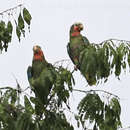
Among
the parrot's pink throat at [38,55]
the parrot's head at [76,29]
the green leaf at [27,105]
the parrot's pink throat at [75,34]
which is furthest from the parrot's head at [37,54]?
the green leaf at [27,105]

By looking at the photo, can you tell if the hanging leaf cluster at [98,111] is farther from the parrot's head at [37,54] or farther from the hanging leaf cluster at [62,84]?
the parrot's head at [37,54]

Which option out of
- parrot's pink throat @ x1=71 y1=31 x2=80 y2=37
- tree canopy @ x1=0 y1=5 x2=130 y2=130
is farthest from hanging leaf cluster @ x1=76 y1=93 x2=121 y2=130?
parrot's pink throat @ x1=71 y1=31 x2=80 y2=37

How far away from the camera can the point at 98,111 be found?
530 centimetres

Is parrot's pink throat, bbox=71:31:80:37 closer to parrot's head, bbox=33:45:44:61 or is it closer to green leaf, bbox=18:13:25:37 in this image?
parrot's head, bbox=33:45:44:61

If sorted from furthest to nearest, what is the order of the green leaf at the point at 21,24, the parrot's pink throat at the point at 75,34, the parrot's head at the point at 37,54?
the parrot's pink throat at the point at 75,34, the parrot's head at the point at 37,54, the green leaf at the point at 21,24

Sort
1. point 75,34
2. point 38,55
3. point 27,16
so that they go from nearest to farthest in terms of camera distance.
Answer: point 27,16 < point 38,55 < point 75,34

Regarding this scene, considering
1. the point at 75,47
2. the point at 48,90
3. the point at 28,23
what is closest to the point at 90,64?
the point at 48,90

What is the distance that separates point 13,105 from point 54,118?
0.56 m

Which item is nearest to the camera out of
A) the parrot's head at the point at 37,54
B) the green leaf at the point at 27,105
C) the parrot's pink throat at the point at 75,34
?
the green leaf at the point at 27,105

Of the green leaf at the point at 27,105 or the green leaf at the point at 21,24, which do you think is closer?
the green leaf at the point at 27,105

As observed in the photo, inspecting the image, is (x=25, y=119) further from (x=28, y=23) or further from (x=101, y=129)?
(x=28, y=23)

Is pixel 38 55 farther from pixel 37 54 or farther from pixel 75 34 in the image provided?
pixel 75 34

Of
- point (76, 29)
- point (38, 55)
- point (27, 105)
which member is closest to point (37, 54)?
point (38, 55)

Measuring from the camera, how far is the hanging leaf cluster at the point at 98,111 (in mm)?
5250
